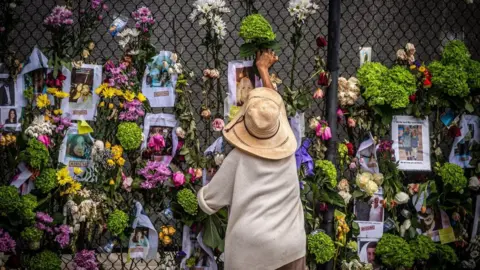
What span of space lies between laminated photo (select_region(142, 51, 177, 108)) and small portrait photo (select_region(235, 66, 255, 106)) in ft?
1.35

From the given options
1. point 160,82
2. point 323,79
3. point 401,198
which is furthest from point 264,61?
point 401,198

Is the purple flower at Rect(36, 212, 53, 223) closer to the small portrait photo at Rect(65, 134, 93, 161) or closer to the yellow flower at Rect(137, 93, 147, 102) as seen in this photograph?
the small portrait photo at Rect(65, 134, 93, 161)

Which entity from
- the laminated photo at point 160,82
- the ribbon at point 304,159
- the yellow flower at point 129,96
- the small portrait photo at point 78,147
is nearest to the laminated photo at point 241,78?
the laminated photo at point 160,82

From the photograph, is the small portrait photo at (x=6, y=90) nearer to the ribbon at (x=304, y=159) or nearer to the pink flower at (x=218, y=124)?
the pink flower at (x=218, y=124)

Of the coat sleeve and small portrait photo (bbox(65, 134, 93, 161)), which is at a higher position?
small portrait photo (bbox(65, 134, 93, 161))

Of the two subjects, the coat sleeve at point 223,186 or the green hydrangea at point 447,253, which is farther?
the green hydrangea at point 447,253

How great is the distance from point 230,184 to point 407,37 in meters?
3.08

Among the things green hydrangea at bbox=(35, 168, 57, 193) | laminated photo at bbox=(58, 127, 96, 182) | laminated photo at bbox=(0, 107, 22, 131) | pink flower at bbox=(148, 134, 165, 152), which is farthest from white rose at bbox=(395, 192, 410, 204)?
laminated photo at bbox=(0, 107, 22, 131)

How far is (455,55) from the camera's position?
4898 mm

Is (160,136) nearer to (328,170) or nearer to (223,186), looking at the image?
(223,186)

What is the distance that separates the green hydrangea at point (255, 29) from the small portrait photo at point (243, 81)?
26cm

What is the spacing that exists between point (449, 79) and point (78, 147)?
8.35 feet

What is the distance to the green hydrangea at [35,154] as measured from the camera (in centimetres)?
425

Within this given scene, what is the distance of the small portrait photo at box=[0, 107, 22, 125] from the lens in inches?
173
